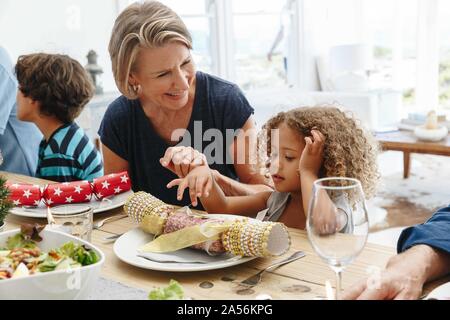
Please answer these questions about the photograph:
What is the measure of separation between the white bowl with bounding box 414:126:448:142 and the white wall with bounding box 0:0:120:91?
227 centimetres

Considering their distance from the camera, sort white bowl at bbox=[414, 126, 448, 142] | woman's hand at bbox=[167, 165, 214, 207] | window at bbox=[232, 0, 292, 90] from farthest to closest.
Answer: window at bbox=[232, 0, 292, 90] → white bowl at bbox=[414, 126, 448, 142] → woman's hand at bbox=[167, 165, 214, 207]

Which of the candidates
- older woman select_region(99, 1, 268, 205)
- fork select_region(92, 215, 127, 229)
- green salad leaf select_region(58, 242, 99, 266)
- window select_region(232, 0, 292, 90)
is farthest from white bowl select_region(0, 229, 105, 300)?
Result: window select_region(232, 0, 292, 90)

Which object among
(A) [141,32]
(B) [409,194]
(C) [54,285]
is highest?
(A) [141,32]

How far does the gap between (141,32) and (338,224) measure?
98 cm

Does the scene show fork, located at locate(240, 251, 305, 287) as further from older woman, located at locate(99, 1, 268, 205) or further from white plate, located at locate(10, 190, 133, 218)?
older woman, located at locate(99, 1, 268, 205)

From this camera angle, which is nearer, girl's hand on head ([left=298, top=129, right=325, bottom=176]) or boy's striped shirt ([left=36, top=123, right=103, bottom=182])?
girl's hand on head ([left=298, top=129, right=325, bottom=176])

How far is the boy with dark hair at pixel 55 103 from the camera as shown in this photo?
1945 mm

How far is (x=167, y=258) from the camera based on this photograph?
0.95 metres

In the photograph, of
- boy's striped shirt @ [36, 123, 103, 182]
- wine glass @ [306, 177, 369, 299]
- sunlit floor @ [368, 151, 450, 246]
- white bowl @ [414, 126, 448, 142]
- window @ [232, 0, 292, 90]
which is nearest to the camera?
wine glass @ [306, 177, 369, 299]

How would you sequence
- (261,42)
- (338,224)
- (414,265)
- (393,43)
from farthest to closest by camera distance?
1. (393,43)
2. (261,42)
3. (414,265)
4. (338,224)

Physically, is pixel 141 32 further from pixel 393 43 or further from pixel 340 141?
pixel 393 43

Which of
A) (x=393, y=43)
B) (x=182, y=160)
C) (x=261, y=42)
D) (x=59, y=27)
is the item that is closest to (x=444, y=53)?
(x=393, y=43)

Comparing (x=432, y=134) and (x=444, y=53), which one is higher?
(x=444, y=53)

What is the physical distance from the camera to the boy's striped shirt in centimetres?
190
